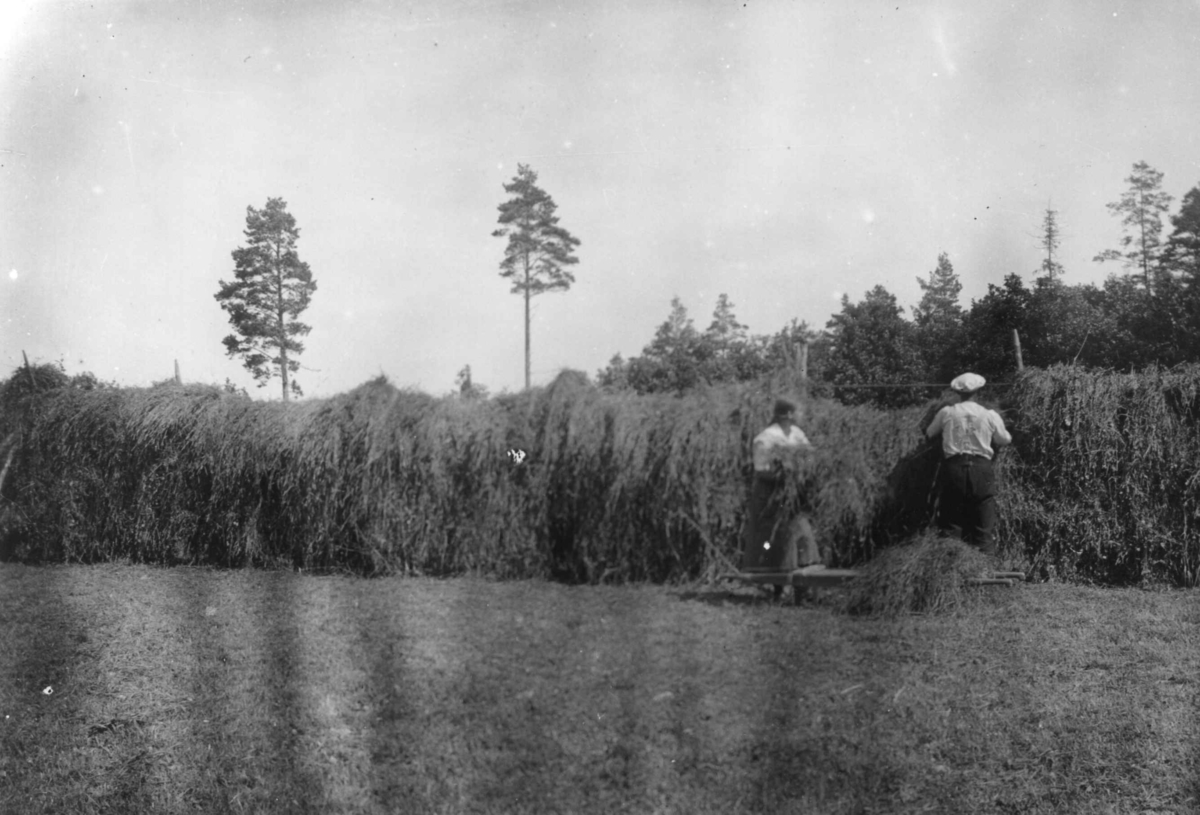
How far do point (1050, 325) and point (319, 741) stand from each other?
18.7 m

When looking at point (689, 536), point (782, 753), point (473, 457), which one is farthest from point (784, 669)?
point (473, 457)

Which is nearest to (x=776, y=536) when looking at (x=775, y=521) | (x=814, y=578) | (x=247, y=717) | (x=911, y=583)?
(x=775, y=521)

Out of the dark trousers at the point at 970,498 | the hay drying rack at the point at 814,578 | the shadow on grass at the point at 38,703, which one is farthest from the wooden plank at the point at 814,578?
the shadow on grass at the point at 38,703

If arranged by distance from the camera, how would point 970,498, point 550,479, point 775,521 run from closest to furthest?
point 775,521
point 970,498
point 550,479

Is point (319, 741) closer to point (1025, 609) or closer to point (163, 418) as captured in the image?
point (1025, 609)

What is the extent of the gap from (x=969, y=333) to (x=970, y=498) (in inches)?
370

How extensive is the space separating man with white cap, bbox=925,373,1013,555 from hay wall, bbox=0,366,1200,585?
0.70ft

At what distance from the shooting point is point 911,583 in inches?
253

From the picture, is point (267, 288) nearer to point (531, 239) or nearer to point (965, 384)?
point (531, 239)

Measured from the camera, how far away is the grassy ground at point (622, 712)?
426 cm

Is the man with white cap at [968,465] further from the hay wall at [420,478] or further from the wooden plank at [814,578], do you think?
the wooden plank at [814,578]

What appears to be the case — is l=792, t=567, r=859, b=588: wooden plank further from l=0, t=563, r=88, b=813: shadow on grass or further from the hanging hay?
l=0, t=563, r=88, b=813: shadow on grass

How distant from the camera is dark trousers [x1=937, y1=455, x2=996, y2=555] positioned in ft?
26.2

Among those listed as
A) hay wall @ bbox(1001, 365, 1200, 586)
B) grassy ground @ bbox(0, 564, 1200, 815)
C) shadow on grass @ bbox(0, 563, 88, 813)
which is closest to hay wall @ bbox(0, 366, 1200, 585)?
hay wall @ bbox(1001, 365, 1200, 586)
